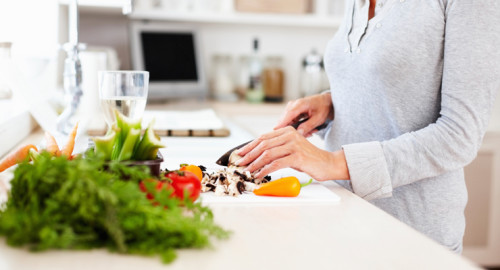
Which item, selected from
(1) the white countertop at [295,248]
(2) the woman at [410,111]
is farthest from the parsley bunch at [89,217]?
(2) the woman at [410,111]

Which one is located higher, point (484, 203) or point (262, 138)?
point (262, 138)

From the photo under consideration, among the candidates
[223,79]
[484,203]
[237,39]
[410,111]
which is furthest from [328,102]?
[237,39]

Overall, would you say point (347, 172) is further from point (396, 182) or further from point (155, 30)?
point (155, 30)

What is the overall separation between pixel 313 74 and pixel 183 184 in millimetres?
2436

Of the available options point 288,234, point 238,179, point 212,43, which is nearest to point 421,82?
point 238,179

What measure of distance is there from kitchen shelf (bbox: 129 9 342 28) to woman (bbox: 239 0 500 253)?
1.69m

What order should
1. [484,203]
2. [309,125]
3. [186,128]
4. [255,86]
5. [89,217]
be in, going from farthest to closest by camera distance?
[255,86] → [484,203] → [186,128] → [309,125] → [89,217]

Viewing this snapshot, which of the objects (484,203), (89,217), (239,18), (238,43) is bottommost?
(484,203)

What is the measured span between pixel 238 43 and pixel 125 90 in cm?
225

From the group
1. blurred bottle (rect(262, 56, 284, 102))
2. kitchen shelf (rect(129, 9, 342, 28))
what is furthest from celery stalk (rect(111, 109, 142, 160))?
blurred bottle (rect(262, 56, 284, 102))

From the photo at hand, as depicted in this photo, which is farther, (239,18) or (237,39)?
(237,39)

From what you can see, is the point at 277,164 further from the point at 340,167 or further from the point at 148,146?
the point at 148,146

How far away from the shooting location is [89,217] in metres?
0.63

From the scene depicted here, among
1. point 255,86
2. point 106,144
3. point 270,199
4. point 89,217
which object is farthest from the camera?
point 255,86
